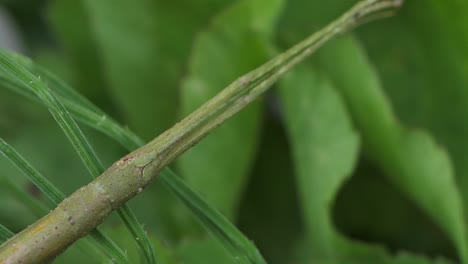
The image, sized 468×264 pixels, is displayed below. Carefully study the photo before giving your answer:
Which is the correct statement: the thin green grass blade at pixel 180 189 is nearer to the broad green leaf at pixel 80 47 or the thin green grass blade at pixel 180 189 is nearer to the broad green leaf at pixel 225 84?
the broad green leaf at pixel 225 84

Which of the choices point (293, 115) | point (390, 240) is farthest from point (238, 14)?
point (390, 240)

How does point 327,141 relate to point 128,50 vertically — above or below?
below

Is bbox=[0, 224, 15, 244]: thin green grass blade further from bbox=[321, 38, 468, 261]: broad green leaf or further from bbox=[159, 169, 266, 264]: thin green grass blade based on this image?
bbox=[321, 38, 468, 261]: broad green leaf

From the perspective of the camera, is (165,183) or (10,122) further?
(10,122)

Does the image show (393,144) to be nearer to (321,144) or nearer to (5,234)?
(321,144)

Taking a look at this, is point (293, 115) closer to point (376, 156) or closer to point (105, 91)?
point (376, 156)

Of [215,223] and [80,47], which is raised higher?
[80,47]

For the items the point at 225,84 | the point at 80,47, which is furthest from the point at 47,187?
the point at 80,47
